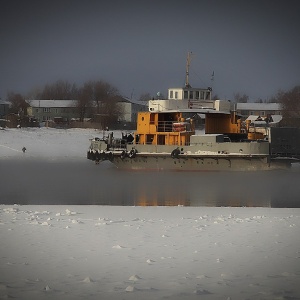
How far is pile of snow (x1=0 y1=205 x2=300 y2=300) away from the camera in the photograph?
7.21 m

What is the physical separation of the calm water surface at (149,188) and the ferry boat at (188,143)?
1160 mm

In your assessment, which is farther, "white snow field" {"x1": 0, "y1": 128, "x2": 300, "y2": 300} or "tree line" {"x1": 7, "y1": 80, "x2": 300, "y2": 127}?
"tree line" {"x1": 7, "y1": 80, "x2": 300, "y2": 127}

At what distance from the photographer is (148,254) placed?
29.3 ft

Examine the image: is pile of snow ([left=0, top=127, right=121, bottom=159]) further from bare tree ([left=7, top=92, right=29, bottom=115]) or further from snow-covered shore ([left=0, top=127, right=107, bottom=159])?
bare tree ([left=7, top=92, right=29, bottom=115])

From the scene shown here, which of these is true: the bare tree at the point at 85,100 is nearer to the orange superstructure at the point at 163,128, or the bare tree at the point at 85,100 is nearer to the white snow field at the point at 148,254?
the orange superstructure at the point at 163,128

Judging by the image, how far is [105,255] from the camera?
29.0 feet

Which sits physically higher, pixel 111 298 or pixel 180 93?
pixel 180 93

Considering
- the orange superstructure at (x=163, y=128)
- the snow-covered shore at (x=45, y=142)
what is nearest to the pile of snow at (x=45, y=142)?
the snow-covered shore at (x=45, y=142)

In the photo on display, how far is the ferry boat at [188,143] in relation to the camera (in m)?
30.7

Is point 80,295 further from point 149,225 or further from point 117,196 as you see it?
point 117,196

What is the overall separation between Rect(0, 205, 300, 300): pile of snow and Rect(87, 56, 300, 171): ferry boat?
58.3ft

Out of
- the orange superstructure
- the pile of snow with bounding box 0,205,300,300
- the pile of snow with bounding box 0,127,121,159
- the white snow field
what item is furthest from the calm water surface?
the pile of snow with bounding box 0,127,121,159

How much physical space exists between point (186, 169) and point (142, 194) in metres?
11.5

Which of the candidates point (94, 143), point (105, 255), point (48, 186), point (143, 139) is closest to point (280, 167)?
point (143, 139)
